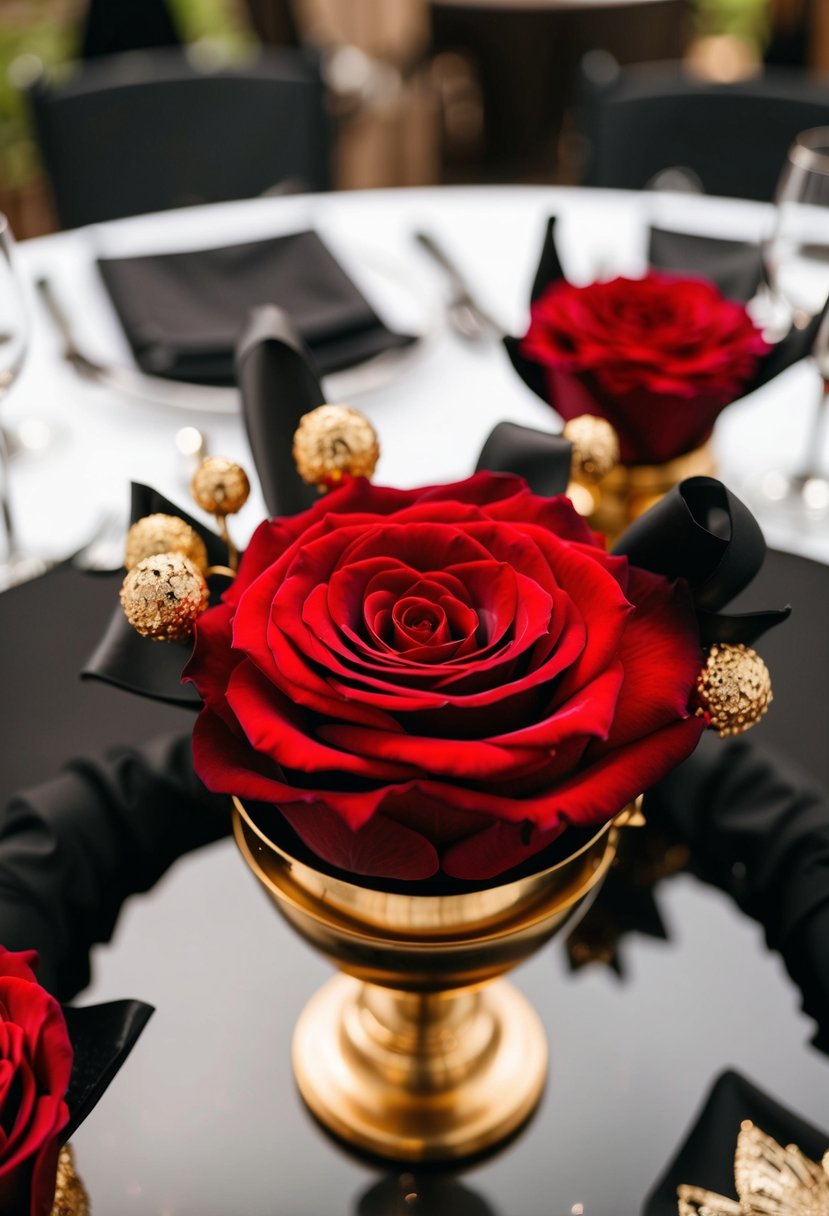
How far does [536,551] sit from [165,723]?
1.05 ft

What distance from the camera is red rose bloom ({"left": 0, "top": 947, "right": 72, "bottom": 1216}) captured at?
38 centimetres

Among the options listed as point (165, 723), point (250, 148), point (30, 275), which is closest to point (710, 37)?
point (250, 148)

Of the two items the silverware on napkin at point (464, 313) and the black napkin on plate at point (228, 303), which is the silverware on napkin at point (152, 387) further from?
the silverware on napkin at point (464, 313)

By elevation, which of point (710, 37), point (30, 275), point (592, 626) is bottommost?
point (710, 37)

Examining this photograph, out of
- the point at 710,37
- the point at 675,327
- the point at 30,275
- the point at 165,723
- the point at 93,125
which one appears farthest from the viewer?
the point at 710,37

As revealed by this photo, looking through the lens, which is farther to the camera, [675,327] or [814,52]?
[814,52]

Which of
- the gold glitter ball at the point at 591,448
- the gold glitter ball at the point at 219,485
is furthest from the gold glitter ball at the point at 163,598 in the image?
the gold glitter ball at the point at 591,448

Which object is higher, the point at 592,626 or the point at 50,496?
the point at 592,626

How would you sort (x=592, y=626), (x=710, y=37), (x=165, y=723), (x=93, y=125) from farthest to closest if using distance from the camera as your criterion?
(x=710, y=37), (x=93, y=125), (x=165, y=723), (x=592, y=626)

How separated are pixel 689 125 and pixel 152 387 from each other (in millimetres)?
1076

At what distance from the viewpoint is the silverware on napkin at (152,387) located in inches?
38.6

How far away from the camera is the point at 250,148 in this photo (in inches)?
72.0

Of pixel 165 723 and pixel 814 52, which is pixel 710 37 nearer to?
pixel 814 52

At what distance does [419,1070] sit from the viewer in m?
0.57
